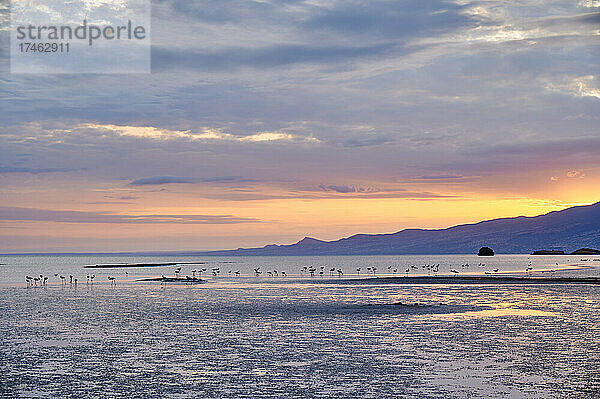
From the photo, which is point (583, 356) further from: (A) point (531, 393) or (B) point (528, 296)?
(B) point (528, 296)

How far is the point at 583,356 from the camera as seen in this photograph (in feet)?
109

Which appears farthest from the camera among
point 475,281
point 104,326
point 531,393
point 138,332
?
point 475,281

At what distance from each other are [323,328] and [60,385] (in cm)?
2163

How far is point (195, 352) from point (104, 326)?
15.4m

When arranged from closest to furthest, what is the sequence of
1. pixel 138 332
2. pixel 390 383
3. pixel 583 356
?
pixel 390 383, pixel 583 356, pixel 138 332

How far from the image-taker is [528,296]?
2881 inches

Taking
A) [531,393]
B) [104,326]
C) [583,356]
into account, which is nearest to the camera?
[531,393]

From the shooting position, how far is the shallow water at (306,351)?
90.0 ft

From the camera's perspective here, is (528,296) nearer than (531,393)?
No

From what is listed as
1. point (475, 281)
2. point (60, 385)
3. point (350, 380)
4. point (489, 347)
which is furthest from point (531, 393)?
point (475, 281)

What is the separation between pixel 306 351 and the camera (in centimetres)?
3591

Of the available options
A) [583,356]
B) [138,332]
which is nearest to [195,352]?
[138,332]

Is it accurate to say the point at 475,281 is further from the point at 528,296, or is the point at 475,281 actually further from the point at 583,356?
the point at 583,356

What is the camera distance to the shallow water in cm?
2744
